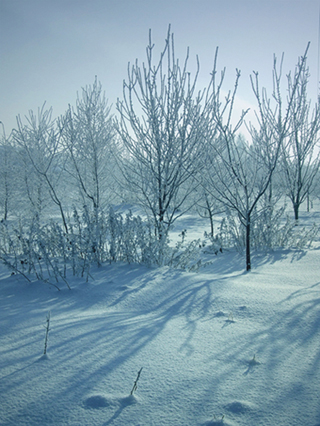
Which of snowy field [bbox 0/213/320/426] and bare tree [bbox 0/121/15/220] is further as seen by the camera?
bare tree [bbox 0/121/15/220]

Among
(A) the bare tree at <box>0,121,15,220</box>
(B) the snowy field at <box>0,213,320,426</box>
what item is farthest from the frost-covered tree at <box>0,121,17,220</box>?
(B) the snowy field at <box>0,213,320,426</box>

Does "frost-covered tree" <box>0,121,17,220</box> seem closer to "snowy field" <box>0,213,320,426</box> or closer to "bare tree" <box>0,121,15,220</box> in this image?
"bare tree" <box>0,121,15,220</box>

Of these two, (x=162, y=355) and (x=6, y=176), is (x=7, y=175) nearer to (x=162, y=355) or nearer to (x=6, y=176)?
(x=6, y=176)

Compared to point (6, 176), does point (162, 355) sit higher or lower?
lower

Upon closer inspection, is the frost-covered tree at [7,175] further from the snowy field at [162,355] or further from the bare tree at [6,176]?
the snowy field at [162,355]

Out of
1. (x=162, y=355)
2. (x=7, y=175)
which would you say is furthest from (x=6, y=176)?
(x=162, y=355)

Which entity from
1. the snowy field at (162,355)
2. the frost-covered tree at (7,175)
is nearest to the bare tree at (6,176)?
the frost-covered tree at (7,175)

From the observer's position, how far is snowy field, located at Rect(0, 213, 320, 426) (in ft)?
4.16

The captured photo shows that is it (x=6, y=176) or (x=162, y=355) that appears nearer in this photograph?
(x=162, y=355)

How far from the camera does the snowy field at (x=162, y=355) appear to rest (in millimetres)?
1268

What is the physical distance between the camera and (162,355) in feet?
5.65

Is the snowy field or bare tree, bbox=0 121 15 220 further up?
bare tree, bbox=0 121 15 220

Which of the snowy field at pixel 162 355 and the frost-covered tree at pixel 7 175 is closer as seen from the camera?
the snowy field at pixel 162 355

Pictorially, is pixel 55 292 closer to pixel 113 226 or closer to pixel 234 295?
pixel 113 226
